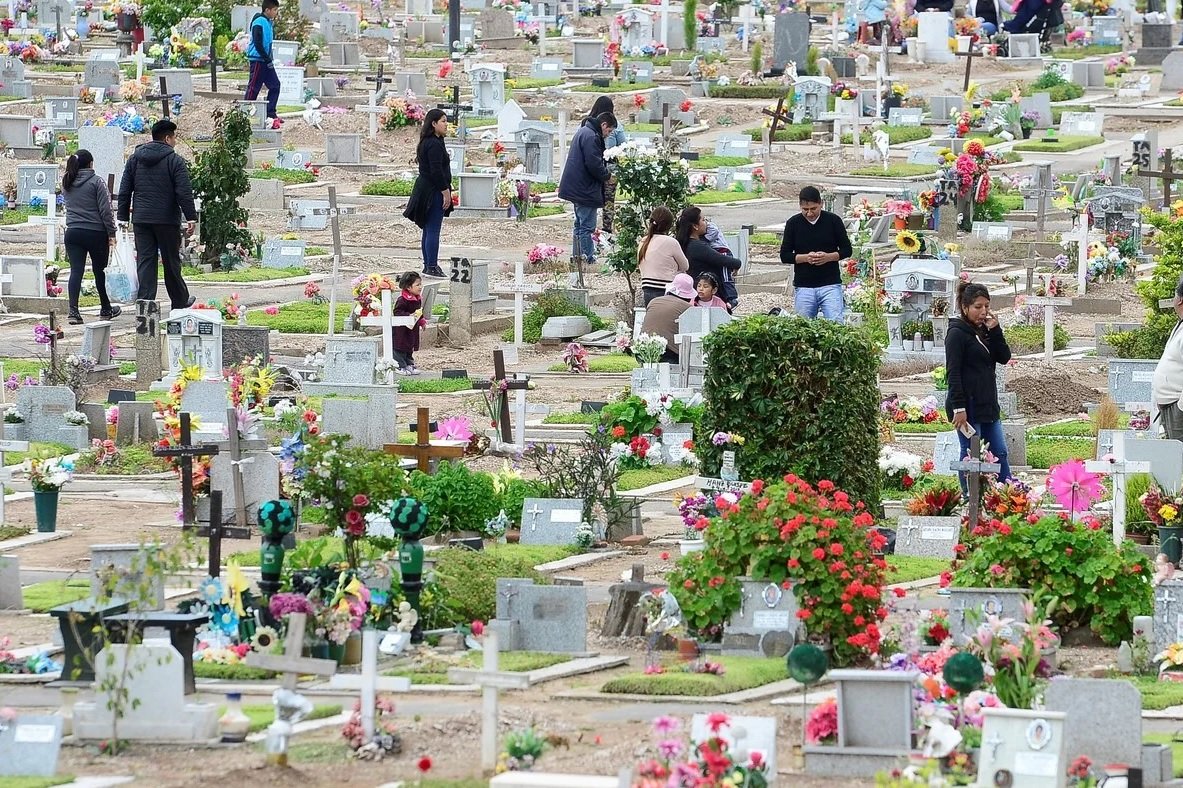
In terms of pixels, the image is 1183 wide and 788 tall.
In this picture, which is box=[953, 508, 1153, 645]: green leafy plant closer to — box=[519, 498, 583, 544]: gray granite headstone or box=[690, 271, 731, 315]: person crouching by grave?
box=[519, 498, 583, 544]: gray granite headstone

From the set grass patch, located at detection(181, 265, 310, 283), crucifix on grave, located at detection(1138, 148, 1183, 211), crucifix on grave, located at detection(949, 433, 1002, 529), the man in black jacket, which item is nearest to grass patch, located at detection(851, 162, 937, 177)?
crucifix on grave, located at detection(1138, 148, 1183, 211)

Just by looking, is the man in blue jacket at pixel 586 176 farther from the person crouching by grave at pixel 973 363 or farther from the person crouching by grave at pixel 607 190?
the person crouching by grave at pixel 973 363

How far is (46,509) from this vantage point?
55.3 ft

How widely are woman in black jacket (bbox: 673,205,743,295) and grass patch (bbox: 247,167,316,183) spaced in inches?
559

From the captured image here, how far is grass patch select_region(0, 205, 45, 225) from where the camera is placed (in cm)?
3272

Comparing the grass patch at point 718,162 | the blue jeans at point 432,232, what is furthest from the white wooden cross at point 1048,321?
the grass patch at point 718,162

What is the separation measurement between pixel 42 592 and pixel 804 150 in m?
27.1

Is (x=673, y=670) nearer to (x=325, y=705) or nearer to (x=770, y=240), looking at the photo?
(x=325, y=705)

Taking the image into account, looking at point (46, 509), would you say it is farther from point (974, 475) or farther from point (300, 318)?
point (300, 318)

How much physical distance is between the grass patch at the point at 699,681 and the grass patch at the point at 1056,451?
6.48 metres

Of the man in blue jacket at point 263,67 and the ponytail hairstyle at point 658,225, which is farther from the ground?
the man in blue jacket at point 263,67

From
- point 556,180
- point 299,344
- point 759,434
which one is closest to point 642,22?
point 556,180

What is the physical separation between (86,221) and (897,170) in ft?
52.4

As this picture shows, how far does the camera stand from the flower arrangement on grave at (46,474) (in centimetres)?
1672
